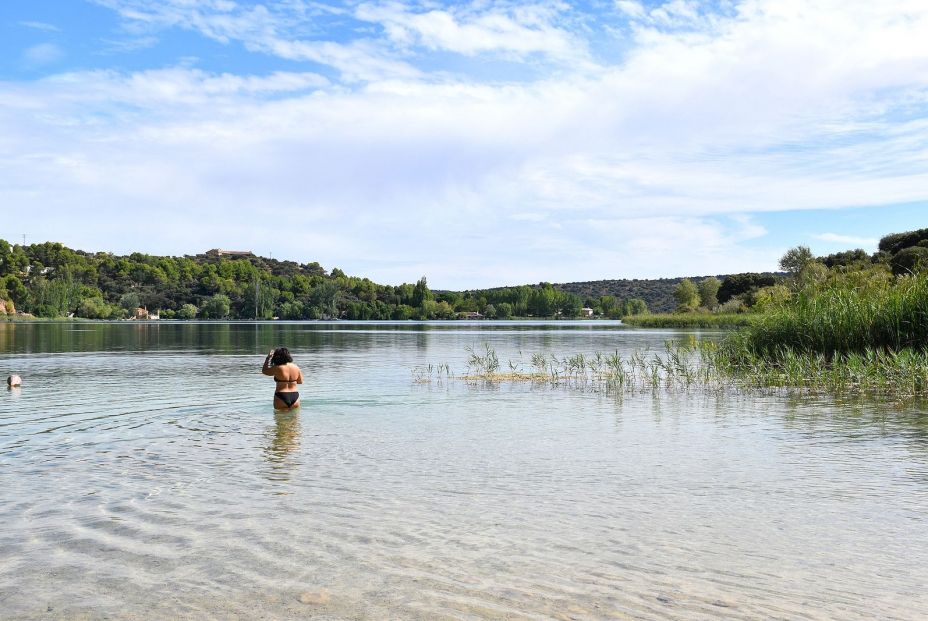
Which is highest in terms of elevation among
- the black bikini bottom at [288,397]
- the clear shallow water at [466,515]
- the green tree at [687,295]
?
the green tree at [687,295]

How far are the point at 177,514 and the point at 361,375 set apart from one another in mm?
22269

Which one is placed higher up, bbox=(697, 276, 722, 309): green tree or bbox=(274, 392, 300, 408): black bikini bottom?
bbox=(697, 276, 722, 309): green tree

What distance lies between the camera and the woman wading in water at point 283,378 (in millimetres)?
18938

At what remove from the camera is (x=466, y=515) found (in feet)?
29.4

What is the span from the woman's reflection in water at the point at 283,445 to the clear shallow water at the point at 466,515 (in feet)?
0.26

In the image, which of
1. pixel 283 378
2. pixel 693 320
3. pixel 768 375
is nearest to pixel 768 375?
pixel 768 375

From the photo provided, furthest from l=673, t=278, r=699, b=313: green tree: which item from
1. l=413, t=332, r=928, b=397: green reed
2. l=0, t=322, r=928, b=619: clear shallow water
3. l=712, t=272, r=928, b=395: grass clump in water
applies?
l=0, t=322, r=928, b=619: clear shallow water

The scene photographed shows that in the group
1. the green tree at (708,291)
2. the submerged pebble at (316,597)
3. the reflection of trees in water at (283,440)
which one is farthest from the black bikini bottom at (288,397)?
the green tree at (708,291)

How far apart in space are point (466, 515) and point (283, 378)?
36.4ft

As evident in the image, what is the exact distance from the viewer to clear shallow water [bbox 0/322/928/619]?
246 inches

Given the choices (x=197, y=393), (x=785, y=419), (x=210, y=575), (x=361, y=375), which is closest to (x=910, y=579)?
Result: (x=210, y=575)

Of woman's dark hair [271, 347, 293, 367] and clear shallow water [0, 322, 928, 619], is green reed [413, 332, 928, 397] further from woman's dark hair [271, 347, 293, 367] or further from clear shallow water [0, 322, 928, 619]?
woman's dark hair [271, 347, 293, 367]

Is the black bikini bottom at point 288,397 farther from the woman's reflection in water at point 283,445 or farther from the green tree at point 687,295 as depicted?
the green tree at point 687,295

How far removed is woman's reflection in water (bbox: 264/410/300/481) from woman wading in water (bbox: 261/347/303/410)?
0.77 ft
